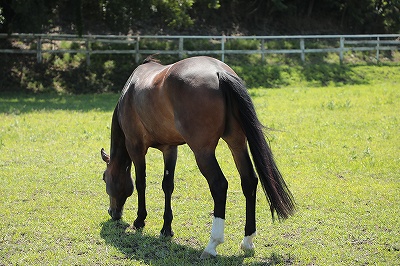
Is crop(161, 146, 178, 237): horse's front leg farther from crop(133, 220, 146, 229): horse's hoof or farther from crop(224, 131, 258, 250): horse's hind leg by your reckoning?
crop(224, 131, 258, 250): horse's hind leg

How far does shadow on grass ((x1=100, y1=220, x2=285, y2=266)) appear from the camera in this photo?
5.54 metres

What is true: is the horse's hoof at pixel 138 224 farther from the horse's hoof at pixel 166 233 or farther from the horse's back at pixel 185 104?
the horse's back at pixel 185 104

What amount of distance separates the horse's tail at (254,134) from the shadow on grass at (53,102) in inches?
417

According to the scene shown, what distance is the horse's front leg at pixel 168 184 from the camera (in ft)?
21.1

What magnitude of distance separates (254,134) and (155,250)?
167cm

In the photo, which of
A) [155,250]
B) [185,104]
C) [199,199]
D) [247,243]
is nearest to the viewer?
[185,104]

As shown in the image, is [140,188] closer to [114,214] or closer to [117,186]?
[117,186]

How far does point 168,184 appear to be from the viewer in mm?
6734

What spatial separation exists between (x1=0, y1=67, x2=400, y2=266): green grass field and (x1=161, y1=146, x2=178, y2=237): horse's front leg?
0.20 m

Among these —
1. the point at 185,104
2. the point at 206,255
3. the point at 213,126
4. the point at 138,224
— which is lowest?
the point at 138,224

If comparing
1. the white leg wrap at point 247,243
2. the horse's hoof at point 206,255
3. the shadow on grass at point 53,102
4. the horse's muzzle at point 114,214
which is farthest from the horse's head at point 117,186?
the shadow on grass at point 53,102

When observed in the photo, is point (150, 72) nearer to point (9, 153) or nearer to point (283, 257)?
point (283, 257)

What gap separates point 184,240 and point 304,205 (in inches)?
76.2

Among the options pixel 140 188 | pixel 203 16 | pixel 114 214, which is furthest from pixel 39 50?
pixel 140 188
